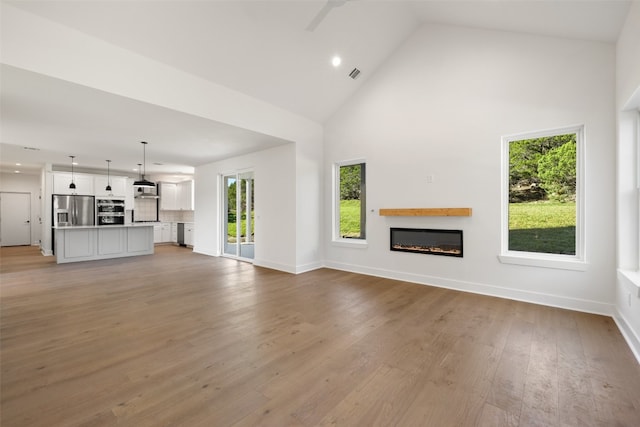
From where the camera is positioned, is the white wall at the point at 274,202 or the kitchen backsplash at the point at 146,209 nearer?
the white wall at the point at 274,202

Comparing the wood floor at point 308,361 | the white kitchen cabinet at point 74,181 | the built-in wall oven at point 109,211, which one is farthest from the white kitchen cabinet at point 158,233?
Answer: the wood floor at point 308,361

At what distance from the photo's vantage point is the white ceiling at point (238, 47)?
9.61ft

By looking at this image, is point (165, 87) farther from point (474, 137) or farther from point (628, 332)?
point (628, 332)

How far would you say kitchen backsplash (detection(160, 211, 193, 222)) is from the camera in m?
11.1

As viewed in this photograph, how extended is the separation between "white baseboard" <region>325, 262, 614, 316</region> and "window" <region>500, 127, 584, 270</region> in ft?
1.36

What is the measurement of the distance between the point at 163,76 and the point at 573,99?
512 cm

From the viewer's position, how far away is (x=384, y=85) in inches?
198

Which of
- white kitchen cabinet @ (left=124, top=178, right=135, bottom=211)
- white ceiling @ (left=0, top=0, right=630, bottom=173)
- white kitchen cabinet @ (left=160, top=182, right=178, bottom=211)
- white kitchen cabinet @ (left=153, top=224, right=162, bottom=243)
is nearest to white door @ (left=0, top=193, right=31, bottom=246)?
white kitchen cabinet @ (left=124, top=178, right=135, bottom=211)

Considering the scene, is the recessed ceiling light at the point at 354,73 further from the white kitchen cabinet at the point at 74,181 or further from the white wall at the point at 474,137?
the white kitchen cabinet at the point at 74,181

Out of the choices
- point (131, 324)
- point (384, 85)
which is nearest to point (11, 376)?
point (131, 324)

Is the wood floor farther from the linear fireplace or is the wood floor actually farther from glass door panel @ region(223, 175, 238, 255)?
glass door panel @ region(223, 175, 238, 255)

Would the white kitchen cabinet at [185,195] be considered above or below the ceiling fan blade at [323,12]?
below

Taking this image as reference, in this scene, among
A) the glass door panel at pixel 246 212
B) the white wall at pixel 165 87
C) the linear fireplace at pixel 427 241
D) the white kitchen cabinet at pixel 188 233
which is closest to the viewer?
the white wall at pixel 165 87

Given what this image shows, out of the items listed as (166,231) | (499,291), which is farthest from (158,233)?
(499,291)
